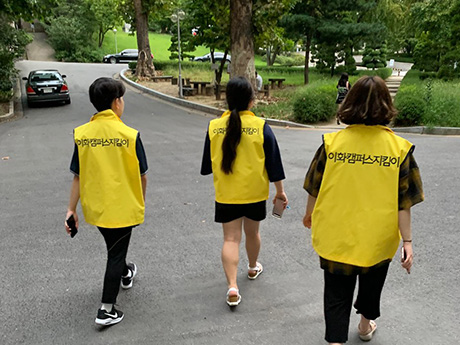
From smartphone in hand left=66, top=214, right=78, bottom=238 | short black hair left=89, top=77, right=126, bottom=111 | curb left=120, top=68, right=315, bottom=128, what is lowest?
curb left=120, top=68, right=315, bottom=128

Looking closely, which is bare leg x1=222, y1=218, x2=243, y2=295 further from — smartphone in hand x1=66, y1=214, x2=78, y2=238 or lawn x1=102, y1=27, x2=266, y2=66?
lawn x1=102, y1=27, x2=266, y2=66

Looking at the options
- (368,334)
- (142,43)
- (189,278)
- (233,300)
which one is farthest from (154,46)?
(368,334)

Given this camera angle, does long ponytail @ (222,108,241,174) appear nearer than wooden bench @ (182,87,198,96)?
Yes

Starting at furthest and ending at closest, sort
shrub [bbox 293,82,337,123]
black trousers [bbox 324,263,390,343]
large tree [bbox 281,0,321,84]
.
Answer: large tree [bbox 281,0,321,84] → shrub [bbox 293,82,337,123] → black trousers [bbox 324,263,390,343]

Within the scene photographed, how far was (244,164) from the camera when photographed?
10.5 feet

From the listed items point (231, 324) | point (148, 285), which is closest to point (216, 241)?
point (148, 285)

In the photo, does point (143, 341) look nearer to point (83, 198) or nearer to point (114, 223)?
point (114, 223)

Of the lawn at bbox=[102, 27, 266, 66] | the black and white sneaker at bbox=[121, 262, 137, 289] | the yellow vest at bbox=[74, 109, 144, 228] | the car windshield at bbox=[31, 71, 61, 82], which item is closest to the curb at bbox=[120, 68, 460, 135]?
the car windshield at bbox=[31, 71, 61, 82]

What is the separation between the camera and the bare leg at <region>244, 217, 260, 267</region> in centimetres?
348

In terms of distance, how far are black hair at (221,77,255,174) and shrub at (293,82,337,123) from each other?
35.2 ft

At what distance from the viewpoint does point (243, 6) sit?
→ 1511 centimetres

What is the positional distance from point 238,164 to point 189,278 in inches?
54.3

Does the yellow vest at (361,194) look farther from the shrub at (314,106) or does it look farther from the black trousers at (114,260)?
the shrub at (314,106)

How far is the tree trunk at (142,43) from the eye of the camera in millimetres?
24956
